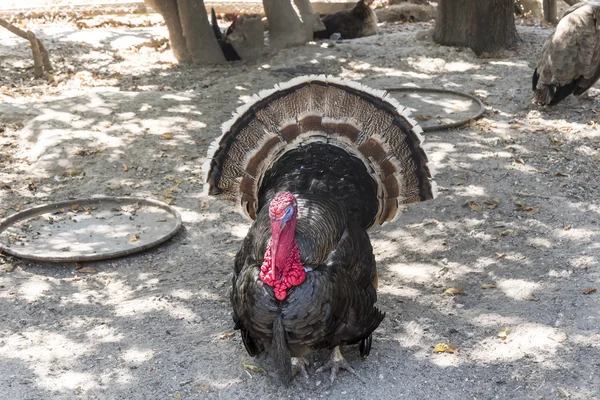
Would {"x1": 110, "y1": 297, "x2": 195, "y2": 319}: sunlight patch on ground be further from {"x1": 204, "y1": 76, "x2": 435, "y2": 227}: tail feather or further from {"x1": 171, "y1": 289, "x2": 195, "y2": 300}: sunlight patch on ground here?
{"x1": 204, "y1": 76, "x2": 435, "y2": 227}: tail feather

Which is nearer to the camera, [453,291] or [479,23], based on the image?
[453,291]

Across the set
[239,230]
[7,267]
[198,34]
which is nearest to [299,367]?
[239,230]

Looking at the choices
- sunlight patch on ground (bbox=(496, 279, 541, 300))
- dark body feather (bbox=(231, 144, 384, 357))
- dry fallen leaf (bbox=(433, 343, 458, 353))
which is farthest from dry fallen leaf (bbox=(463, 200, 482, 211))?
dry fallen leaf (bbox=(433, 343, 458, 353))

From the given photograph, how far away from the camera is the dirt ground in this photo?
4473mm

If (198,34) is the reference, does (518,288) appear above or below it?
below

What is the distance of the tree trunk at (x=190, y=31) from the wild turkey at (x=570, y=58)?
5.23m

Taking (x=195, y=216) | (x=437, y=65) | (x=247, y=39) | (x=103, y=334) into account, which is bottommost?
(x=103, y=334)

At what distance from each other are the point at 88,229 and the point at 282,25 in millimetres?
6720

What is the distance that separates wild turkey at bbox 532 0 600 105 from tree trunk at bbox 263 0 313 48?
15.2 ft

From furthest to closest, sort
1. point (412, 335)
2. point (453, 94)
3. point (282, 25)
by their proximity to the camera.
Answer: point (282, 25)
point (453, 94)
point (412, 335)

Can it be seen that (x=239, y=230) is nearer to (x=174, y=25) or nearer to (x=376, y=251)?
(x=376, y=251)

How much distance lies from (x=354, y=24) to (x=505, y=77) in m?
4.28

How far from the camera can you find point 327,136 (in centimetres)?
516

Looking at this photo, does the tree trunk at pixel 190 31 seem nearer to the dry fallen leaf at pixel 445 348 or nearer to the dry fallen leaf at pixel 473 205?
the dry fallen leaf at pixel 473 205
